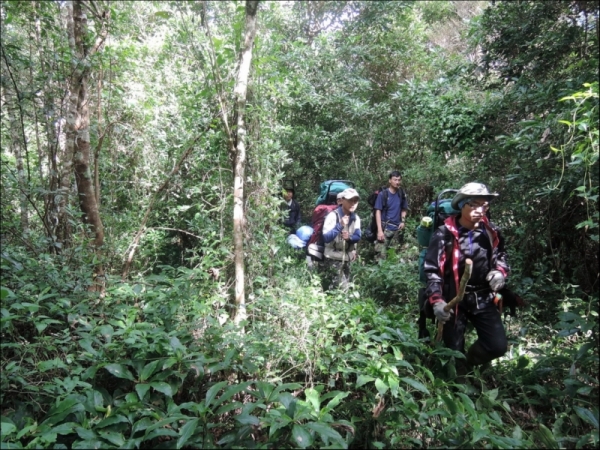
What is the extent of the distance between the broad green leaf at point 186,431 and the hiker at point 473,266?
6.97ft

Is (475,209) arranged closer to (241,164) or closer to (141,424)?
(241,164)

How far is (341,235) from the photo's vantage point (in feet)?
18.1

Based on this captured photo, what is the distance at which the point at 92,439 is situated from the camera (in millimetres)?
2439

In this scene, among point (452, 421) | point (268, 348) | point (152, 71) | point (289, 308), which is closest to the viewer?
point (452, 421)

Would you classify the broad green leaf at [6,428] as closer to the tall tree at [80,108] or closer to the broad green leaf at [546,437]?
the tall tree at [80,108]

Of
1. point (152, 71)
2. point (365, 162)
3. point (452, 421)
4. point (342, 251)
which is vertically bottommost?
point (452, 421)

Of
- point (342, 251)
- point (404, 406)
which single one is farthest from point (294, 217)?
point (404, 406)

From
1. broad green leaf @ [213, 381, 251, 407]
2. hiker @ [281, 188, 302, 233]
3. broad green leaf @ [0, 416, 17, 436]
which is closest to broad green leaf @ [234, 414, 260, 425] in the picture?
broad green leaf @ [213, 381, 251, 407]

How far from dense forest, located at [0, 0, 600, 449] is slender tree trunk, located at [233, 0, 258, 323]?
0.9 inches

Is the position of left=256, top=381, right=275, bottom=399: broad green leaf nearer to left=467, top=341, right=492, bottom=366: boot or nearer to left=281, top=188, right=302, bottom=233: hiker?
left=467, top=341, right=492, bottom=366: boot

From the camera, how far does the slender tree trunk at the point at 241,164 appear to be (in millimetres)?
4164

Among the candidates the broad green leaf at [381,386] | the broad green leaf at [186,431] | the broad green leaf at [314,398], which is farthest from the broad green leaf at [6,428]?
the broad green leaf at [381,386]

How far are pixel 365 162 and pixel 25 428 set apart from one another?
889 centimetres

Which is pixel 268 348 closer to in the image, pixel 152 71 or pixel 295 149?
pixel 152 71
